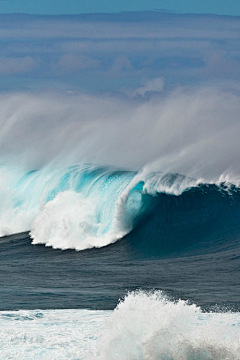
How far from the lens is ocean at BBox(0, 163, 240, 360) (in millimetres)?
7176

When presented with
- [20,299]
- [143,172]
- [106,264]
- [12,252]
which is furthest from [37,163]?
[20,299]

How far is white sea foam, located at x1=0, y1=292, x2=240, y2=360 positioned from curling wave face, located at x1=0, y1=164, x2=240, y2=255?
659cm

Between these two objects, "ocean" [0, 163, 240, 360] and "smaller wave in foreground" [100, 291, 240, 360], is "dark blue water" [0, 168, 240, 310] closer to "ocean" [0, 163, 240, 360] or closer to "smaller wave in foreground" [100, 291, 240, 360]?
"ocean" [0, 163, 240, 360]

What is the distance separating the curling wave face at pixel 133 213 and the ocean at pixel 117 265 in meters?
0.04

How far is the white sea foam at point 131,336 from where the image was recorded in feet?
22.0

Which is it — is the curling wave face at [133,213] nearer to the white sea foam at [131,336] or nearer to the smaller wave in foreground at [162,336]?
the white sea foam at [131,336]

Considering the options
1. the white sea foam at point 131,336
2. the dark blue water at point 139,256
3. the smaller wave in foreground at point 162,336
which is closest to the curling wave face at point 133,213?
the dark blue water at point 139,256

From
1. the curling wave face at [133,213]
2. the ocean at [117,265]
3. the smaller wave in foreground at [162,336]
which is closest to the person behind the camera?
the smaller wave in foreground at [162,336]

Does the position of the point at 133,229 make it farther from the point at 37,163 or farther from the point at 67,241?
the point at 37,163

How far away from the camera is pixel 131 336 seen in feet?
23.3

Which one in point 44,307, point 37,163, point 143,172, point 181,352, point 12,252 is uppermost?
point 37,163

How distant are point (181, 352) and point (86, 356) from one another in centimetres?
120

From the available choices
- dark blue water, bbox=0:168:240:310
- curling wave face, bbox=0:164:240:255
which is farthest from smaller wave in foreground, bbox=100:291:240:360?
curling wave face, bbox=0:164:240:255

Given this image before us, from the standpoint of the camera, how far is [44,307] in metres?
9.35
